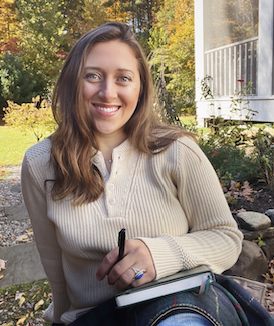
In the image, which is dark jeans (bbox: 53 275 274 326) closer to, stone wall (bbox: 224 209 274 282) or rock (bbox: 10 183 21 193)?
stone wall (bbox: 224 209 274 282)

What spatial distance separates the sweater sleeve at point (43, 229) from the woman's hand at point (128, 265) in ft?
1.54

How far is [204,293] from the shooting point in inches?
34.6

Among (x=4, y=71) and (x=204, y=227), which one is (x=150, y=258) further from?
(x=4, y=71)

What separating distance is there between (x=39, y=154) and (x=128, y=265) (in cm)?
63

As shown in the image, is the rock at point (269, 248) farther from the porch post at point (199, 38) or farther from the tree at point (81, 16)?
the tree at point (81, 16)

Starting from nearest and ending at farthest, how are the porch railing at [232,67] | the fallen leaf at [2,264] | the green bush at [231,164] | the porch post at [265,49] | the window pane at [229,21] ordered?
1. the fallen leaf at [2,264]
2. the green bush at [231,164]
3. the porch post at [265,49]
4. the porch railing at [232,67]
5. the window pane at [229,21]

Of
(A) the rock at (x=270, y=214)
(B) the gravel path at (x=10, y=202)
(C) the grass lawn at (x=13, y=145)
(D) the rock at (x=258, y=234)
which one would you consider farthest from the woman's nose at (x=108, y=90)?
(C) the grass lawn at (x=13, y=145)

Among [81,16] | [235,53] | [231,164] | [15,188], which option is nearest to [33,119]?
[15,188]

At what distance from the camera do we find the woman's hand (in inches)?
35.9

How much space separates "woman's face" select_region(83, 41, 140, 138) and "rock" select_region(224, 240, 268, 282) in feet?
→ 4.95

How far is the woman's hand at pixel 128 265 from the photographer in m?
0.91

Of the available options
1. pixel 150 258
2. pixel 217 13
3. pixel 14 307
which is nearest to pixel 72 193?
pixel 150 258

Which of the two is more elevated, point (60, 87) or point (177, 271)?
point (60, 87)

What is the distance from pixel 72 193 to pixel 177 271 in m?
0.48
